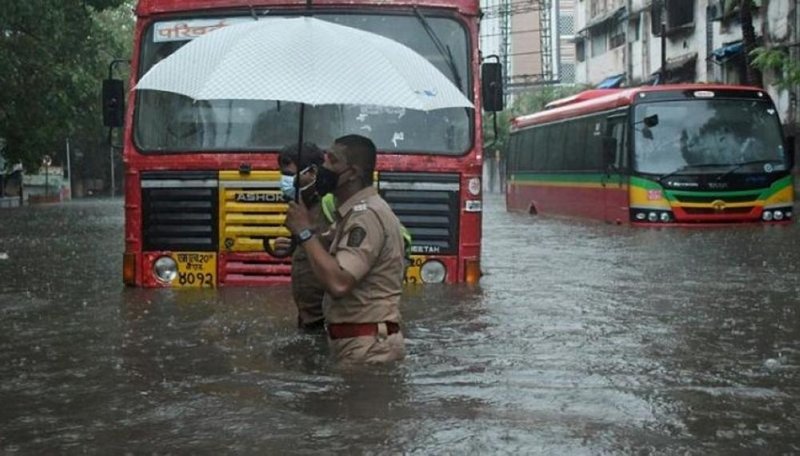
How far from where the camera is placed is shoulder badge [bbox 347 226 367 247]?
6223 millimetres

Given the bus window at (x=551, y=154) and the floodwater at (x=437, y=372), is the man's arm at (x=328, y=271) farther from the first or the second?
the bus window at (x=551, y=154)

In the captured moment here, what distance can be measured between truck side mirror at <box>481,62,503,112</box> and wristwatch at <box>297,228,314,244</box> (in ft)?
15.2

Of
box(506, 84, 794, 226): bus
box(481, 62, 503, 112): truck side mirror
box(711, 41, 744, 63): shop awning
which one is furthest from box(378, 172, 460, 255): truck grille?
box(711, 41, 744, 63): shop awning

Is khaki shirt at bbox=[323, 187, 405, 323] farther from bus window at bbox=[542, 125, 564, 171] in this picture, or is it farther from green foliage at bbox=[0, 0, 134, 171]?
green foliage at bbox=[0, 0, 134, 171]

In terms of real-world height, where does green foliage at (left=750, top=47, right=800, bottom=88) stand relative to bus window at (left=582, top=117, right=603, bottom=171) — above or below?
above

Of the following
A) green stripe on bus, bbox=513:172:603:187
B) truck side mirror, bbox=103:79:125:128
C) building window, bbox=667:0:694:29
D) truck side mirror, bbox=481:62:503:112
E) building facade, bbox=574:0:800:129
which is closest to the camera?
truck side mirror, bbox=481:62:503:112

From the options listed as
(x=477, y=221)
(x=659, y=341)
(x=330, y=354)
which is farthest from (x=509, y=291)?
(x=330, y=354)

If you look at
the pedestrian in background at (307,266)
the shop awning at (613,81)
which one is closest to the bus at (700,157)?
the pedestrian in background at (307,266)

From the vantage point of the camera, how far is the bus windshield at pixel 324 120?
32.8 ft

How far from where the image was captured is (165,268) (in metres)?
10.1

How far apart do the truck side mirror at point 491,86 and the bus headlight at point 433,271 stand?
1.38 meters

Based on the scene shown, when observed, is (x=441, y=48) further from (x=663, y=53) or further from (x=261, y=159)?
(x=663, y=53)

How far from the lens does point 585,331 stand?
347 inches

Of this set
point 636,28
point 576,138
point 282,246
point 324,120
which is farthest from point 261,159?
point 636,28
